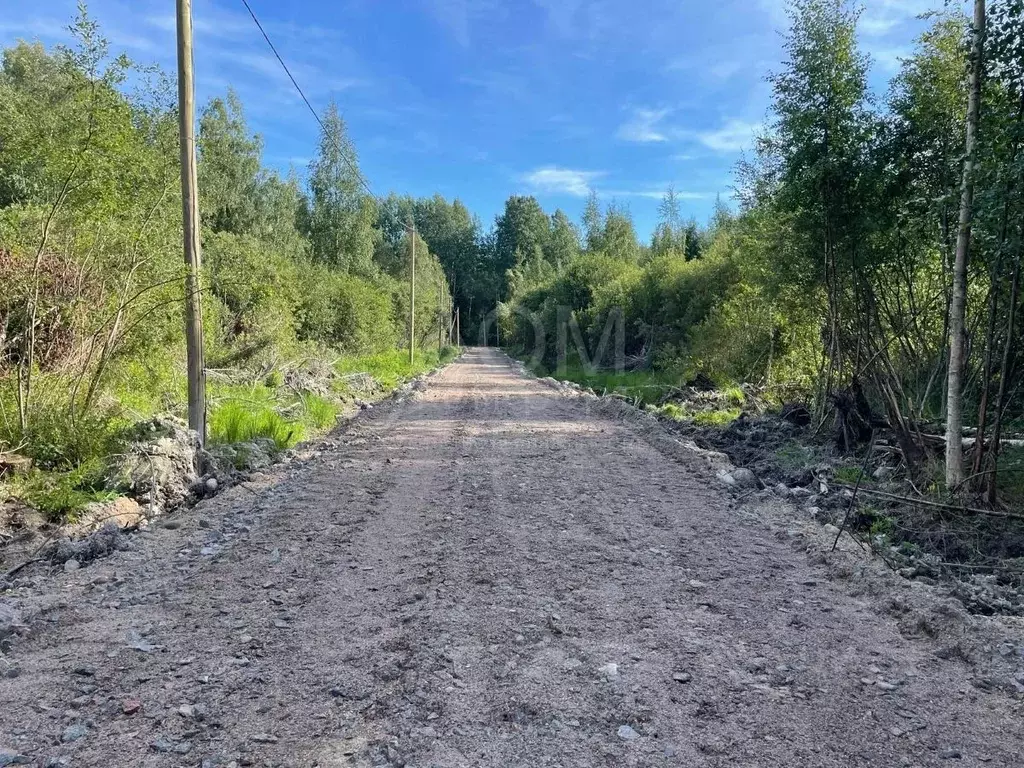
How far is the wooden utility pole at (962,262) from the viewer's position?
5.97 metres

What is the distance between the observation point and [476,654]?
11.7 feet

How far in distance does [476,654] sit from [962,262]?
5755 mm

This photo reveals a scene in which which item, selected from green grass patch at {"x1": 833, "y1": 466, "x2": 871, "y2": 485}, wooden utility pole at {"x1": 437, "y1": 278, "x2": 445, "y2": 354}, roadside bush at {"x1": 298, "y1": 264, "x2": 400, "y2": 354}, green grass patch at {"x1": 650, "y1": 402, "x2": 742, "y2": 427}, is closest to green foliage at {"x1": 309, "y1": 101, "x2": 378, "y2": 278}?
roadside bush at {"x1": 298, "y1": 264, "x2": 400, "y2": 354}

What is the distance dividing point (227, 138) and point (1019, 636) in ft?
108

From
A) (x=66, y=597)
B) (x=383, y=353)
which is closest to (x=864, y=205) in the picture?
(x=66, y=597)

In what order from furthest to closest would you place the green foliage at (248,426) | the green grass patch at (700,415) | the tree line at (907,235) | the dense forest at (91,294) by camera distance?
1. the green grass patch at (700,415)
2. the green foliage at (248,426)
3. the dense forest at (91,294)
4. the tree line at (907,235)

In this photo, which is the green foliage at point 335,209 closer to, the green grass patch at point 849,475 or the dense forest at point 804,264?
the dense forest at point 804,264

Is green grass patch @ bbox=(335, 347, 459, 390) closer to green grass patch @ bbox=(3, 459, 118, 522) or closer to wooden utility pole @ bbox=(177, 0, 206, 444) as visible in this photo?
wooden utility pole @ bbox=(177, 0, 206, 444)

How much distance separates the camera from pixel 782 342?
16.0 m

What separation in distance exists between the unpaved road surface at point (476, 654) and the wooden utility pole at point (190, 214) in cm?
265

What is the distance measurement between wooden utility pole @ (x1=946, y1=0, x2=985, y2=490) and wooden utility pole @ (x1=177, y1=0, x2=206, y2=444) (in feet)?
27.3

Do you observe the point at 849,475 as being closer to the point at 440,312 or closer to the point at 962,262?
the point at 962,262

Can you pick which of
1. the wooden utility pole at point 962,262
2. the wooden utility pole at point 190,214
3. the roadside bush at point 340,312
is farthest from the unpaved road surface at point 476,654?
the roadside bush at point 340,312

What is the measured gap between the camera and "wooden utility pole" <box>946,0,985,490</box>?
19.6 ft
